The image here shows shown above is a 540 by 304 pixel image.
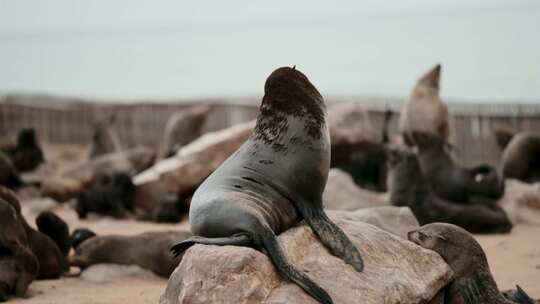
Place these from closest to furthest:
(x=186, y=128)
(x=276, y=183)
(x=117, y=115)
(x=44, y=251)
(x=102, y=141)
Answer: (x=276, y=183), (x=44, y=251), (x=186, y=128), (x=102, y=141), (x=117, y=115)

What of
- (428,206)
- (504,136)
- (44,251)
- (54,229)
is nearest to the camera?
(44,251)

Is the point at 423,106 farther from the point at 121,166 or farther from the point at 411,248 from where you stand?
the point at 411,248

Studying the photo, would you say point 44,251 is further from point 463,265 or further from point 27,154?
point 27,154

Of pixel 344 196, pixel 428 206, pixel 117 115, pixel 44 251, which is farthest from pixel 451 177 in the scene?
pixel 117 115

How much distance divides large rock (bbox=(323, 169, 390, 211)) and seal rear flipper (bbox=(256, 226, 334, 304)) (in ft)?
14.6

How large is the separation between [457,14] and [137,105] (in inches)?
1326

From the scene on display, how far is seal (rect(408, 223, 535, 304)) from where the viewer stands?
555 cm

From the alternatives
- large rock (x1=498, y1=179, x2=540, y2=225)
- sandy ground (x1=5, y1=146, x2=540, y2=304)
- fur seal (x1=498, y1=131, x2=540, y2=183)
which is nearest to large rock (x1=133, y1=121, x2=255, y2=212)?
large rock (x1=498, y1=179, x2=540, y2=225)

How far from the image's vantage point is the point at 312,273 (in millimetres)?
5008

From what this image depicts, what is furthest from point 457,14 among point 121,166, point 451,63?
point 121,166

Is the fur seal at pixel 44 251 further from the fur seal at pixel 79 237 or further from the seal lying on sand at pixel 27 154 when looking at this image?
the seal lying on sand at pixel 27 154

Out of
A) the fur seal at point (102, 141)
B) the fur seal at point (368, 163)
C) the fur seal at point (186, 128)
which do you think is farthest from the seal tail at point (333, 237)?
the fur seal at point (102, 141)

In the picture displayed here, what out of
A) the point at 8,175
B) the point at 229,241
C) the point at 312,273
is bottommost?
the point at 8,175

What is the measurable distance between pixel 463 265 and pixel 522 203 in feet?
18.2
